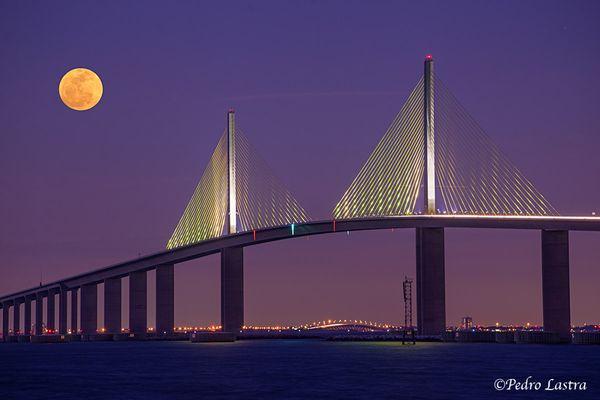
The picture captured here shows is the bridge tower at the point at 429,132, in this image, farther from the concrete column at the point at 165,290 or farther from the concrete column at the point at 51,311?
the concrete column at the point at 51,311

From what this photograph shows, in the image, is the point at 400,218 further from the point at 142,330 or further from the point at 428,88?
the point at 142,330

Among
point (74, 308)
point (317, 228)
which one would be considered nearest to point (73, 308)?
point (74, 308)

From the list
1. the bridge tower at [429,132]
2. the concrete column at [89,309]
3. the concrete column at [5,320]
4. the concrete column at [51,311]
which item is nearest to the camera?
the bridge tower at [429,132]

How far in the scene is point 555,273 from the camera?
103 meters

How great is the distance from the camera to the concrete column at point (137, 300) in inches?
5389

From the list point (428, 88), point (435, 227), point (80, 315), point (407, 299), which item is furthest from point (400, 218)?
point (80, 315)

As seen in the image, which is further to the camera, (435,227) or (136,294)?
(136,294)

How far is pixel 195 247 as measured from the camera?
12462 cm

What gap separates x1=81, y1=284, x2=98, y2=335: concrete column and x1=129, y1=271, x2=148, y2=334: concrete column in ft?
31.7

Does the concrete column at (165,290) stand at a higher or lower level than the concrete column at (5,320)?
higher

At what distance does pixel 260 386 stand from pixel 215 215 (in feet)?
201

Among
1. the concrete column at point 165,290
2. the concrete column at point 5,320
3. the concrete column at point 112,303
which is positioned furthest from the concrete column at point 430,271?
the concrete column at point 5,320

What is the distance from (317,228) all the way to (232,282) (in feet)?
36.2

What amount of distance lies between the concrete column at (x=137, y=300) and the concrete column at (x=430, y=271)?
40.6 m
